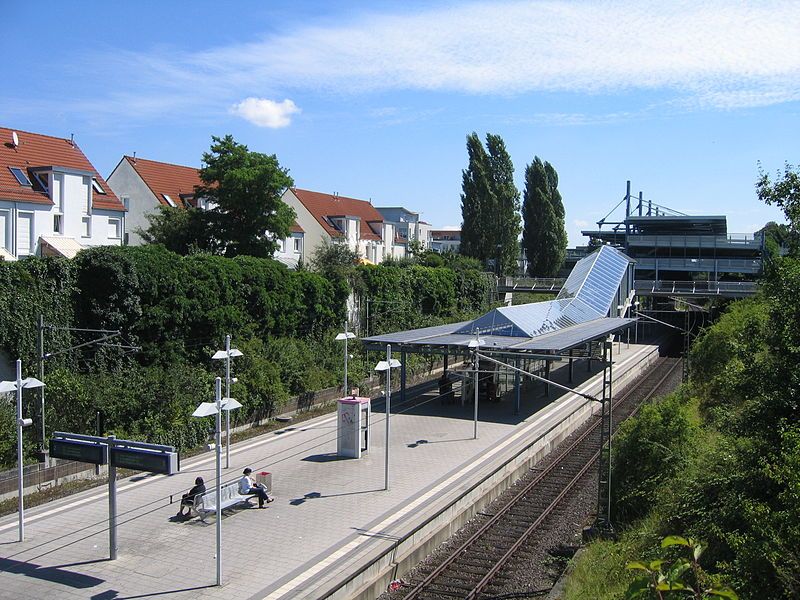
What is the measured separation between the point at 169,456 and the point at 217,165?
27.3 m

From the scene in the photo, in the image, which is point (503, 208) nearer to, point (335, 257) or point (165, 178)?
point (335, 257)

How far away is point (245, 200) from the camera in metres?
37.0

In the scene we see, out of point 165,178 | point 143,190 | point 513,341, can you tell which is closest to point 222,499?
point 513,341

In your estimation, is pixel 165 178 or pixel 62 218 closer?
pixel 62 218

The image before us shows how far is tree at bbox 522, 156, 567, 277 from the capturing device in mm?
66062

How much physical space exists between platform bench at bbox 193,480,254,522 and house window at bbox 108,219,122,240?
25.1 metres

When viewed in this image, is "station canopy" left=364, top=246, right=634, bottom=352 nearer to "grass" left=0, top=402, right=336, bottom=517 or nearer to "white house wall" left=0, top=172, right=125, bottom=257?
"grass" left=0, top=402, right=336, bottom=517

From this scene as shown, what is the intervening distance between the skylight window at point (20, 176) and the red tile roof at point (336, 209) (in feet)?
86.4

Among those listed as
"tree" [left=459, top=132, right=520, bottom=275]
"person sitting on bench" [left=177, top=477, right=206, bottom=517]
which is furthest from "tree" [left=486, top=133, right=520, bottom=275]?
"person sitting on bench" [left=177, top=477, right=206, bottom=517]

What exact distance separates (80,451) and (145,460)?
64.2 inches

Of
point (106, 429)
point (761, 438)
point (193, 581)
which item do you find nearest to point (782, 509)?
point (761, 438)

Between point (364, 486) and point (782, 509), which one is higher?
point (782, 509)

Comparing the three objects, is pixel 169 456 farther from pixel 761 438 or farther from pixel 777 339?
pixel 777 339

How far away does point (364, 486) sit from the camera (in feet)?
61.1
